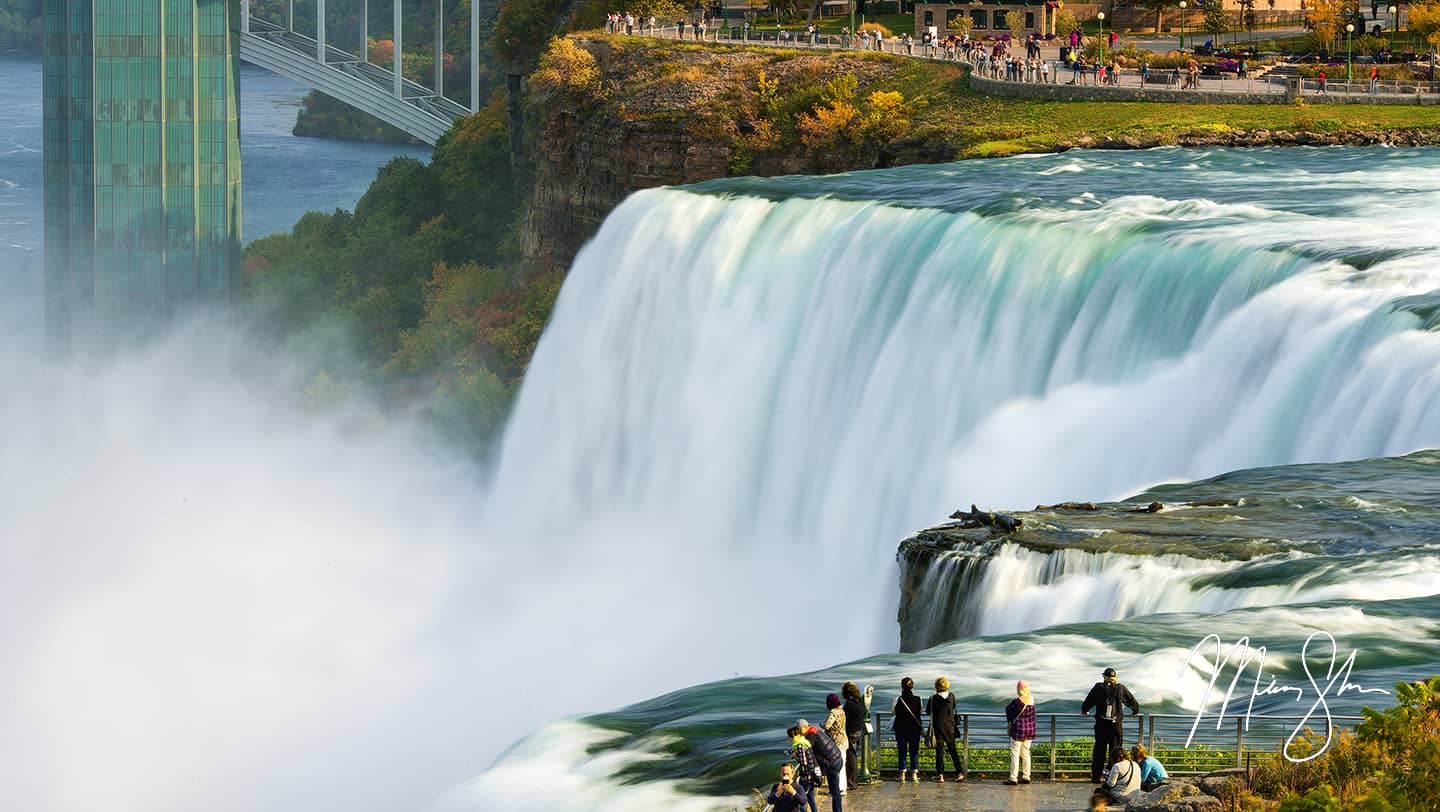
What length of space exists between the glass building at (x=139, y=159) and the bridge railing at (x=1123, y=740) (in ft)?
254

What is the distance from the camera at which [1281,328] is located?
33844mm

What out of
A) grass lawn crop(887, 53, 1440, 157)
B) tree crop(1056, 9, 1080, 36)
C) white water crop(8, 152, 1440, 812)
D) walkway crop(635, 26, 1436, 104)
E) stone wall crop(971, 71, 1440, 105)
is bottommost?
white water crop(8, 152, 1440, 812)

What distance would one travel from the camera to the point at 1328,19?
75.6 m

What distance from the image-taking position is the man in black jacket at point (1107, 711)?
20031 millimetres

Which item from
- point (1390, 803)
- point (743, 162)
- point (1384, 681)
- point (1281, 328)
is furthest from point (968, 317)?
point (743, 162)

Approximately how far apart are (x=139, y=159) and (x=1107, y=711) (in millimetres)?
80277

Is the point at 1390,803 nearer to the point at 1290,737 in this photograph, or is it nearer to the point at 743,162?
the point at 1290,737

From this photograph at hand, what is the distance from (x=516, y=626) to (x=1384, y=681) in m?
25.5

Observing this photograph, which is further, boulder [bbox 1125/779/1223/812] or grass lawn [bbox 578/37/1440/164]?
grass lawn [bbox 578/37/1440/164]

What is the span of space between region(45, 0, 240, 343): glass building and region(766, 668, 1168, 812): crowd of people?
7772cm

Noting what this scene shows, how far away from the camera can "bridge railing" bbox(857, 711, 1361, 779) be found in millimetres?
20484

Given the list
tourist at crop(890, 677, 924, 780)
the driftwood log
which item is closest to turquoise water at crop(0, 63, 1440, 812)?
the driftwood log

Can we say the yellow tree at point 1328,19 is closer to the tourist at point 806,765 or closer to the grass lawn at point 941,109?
the grass lawn at point 941,109

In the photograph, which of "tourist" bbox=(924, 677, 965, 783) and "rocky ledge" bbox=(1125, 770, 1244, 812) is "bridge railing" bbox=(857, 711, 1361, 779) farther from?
"rocky ledge" bbox=(1125, 770, 1244, 812)
